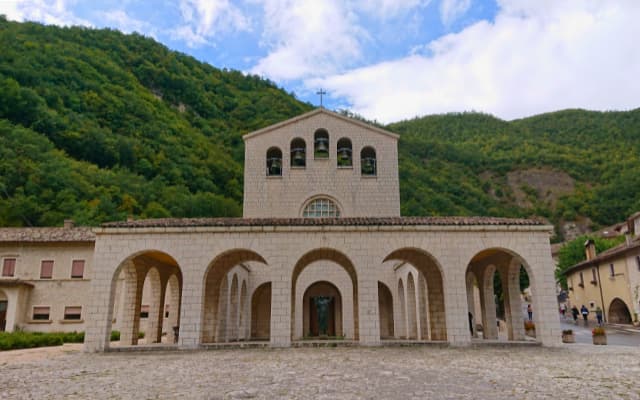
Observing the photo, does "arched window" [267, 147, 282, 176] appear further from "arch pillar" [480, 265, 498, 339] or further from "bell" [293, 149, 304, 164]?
"arch pillar" [480, 265, 498, 339]

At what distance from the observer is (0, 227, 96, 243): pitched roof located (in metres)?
25.8

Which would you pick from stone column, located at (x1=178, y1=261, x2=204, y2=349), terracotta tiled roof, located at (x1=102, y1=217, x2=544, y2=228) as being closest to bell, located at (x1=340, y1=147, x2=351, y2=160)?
terracotta tiled roof, located at (x1=102, y1=217, x2=544, y2=228)

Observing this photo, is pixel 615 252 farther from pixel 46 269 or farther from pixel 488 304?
pixel 46 269

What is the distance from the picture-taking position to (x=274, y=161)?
23797mm

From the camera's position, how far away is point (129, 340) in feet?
55.4

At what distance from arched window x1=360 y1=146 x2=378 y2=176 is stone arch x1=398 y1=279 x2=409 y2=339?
236 inches

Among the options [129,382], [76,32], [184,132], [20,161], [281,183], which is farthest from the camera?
[76,32]

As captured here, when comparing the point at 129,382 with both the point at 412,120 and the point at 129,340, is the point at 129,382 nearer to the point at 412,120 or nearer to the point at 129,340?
the point at 129,340

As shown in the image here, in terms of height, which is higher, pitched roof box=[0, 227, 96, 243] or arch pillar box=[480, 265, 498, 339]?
pitched roof box=[0, 227, 96, 243]

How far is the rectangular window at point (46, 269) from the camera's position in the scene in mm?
26000

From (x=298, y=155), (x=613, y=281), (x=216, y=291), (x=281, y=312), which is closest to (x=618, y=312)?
(x=613, y=281)

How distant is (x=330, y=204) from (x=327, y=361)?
1309 centimetres

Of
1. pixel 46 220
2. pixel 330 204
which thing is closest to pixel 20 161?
pixel 46 220

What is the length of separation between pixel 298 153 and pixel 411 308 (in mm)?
9755
